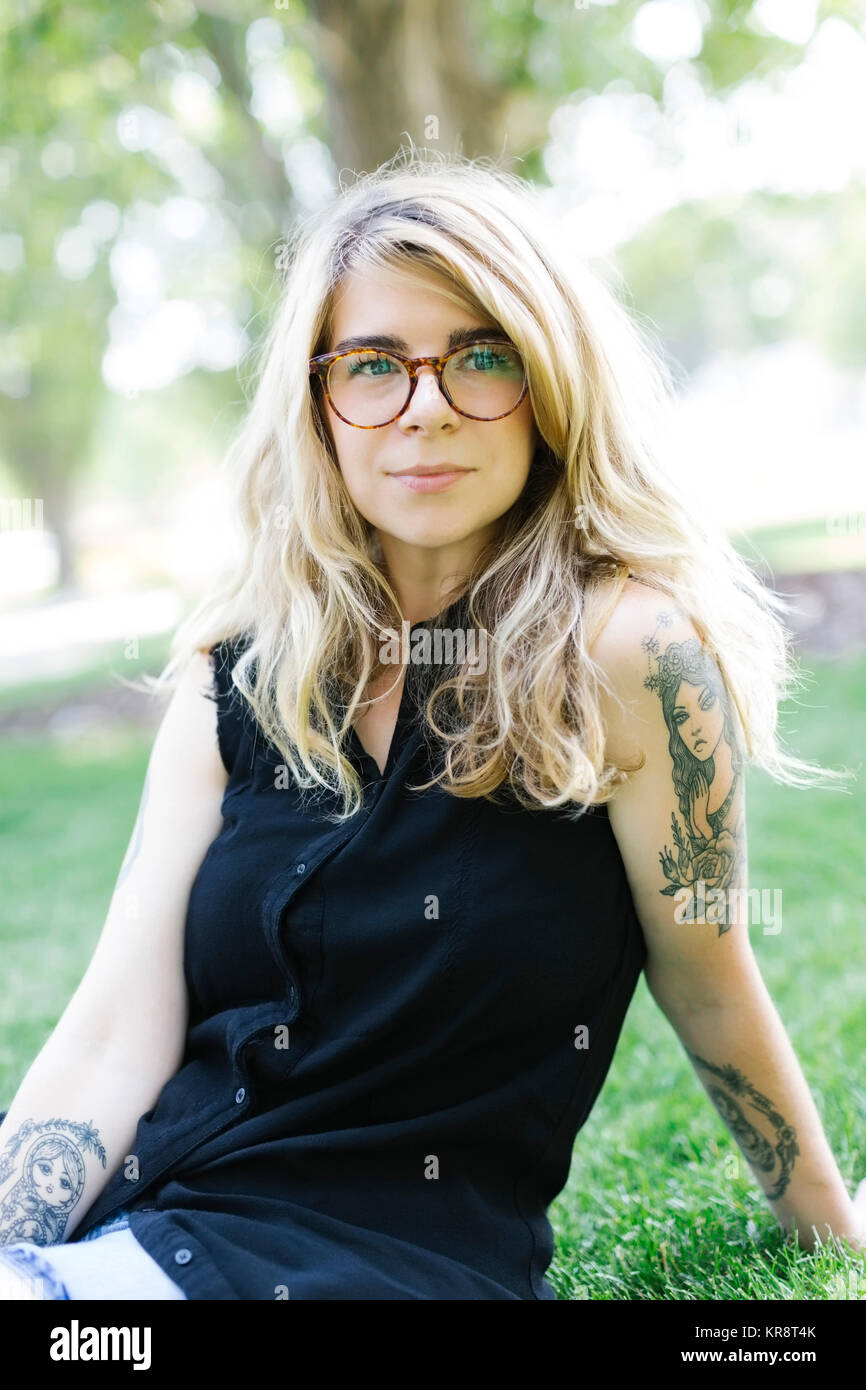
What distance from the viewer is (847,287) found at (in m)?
27.0

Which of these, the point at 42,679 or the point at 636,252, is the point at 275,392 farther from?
the point at 636,252

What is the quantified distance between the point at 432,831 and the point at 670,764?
1.22 feet

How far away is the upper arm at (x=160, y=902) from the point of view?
2049 mm

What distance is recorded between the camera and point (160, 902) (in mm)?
2094

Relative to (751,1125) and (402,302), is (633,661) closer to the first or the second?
(402,302)

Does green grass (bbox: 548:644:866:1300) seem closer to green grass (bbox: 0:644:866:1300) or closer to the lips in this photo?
green grass (bbox: 0:644:866:1300)

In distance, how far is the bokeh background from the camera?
2.84 meters

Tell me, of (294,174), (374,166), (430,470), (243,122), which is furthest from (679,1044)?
(294,174)

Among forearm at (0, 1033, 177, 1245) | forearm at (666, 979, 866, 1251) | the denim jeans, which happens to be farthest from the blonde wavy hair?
the denim jeans

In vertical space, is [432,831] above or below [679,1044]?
above
